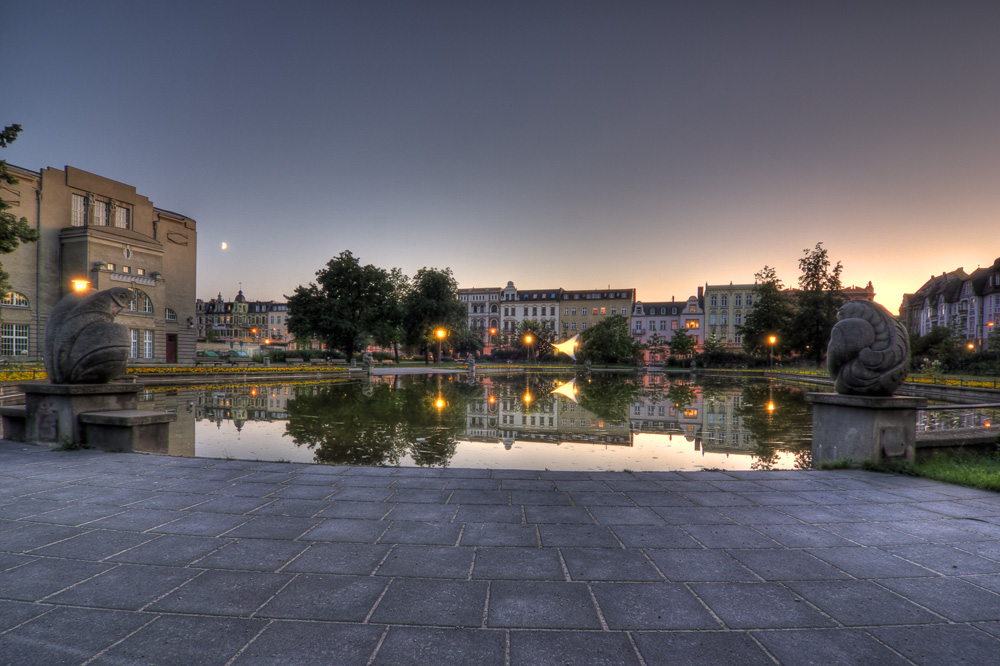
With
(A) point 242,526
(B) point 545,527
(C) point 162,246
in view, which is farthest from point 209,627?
(C) point 162,246

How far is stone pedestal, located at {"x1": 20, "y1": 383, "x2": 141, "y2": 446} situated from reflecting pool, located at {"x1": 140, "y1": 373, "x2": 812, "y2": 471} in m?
1.24

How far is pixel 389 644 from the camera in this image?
2.19 metres

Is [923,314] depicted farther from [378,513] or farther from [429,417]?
[378,513]

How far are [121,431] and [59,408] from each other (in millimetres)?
1080

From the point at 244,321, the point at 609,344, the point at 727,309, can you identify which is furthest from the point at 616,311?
the point at 244,321

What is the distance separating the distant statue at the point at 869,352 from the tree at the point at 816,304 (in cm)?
4969

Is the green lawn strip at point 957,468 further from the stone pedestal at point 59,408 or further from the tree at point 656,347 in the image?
the tree at point 656,347

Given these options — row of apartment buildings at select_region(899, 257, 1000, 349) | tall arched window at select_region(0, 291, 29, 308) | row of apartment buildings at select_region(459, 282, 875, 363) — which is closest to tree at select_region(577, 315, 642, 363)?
row of apartment buildings at select_region(459, 282, 875, 363)

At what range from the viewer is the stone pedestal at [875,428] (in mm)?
6180

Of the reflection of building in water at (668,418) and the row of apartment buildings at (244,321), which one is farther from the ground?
the row of apartment buildings at (244,321)

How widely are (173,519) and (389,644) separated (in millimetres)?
2816

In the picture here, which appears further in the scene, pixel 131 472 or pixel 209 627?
pixel 131 472

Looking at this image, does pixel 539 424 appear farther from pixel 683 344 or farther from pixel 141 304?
pixel 683 344

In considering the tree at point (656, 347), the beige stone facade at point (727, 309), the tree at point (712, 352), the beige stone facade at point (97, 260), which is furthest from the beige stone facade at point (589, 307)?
the beige stone facade at point (97, 260)
